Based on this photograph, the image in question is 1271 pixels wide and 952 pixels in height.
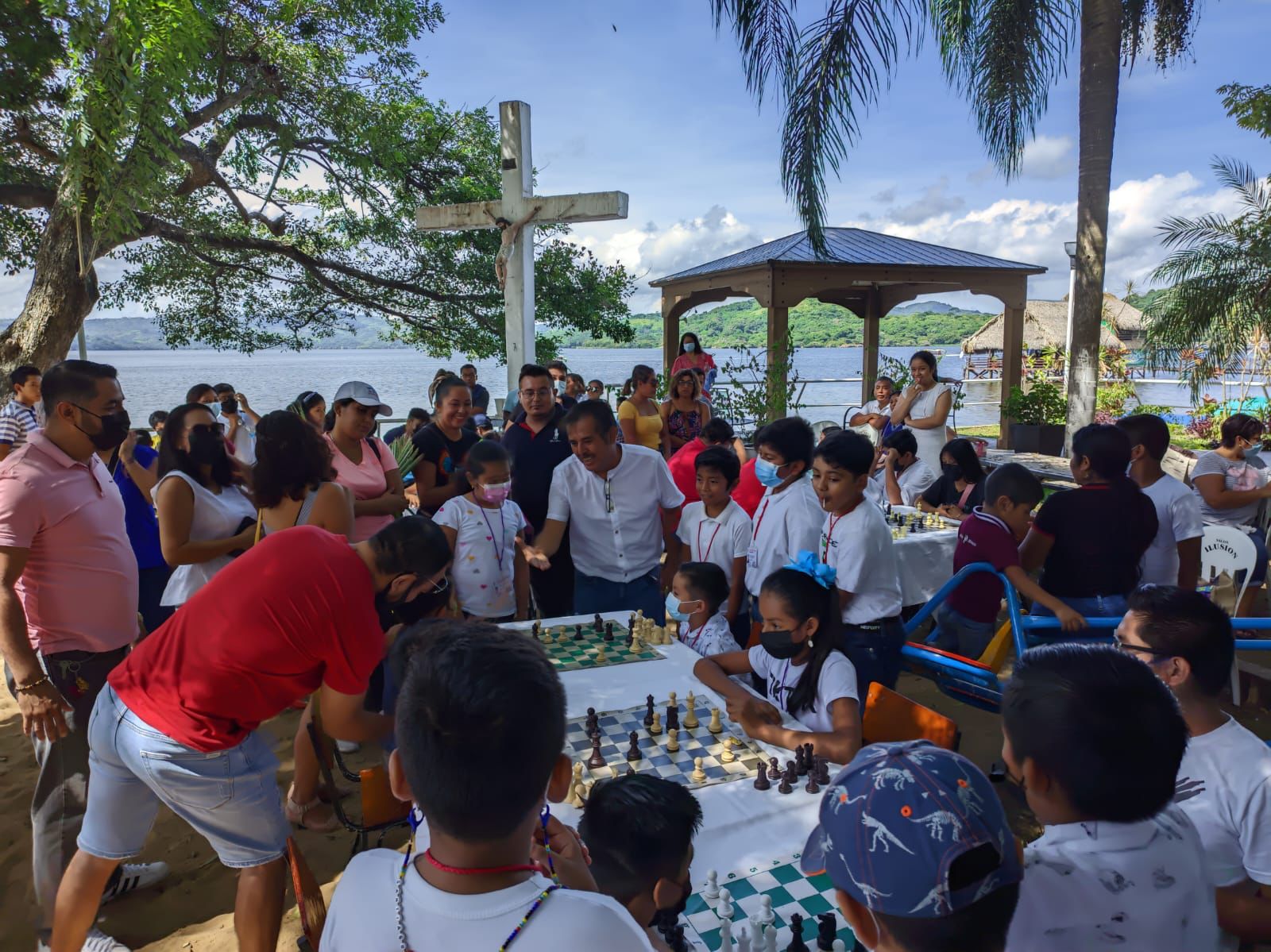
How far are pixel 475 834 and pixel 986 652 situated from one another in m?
3.35

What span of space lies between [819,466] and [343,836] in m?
2.89

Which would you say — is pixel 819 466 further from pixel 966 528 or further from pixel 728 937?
pixel 728 937

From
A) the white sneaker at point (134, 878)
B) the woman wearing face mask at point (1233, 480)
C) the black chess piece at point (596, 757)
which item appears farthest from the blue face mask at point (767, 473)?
the woman wearing face mask at point (1233, 480)

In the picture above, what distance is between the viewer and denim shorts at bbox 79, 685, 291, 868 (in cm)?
225

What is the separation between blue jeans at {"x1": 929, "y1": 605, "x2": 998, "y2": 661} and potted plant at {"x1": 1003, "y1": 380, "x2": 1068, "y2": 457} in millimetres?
11101

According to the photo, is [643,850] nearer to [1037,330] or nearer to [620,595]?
[620,595]

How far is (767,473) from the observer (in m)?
4.12

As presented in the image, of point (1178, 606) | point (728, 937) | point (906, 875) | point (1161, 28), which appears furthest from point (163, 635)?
point (1161, 28)

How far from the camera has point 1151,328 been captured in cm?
1362

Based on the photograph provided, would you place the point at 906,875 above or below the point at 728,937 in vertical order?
above

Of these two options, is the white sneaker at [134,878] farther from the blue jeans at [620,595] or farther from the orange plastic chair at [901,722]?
the orange plastic chair at [901,722]

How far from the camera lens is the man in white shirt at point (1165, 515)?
4.32m

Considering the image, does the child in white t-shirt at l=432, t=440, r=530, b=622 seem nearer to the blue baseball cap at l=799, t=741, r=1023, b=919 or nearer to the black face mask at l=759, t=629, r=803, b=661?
the black face mask at l=759, t=629, r=803, b=661

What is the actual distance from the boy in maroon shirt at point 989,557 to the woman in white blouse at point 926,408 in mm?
3451
